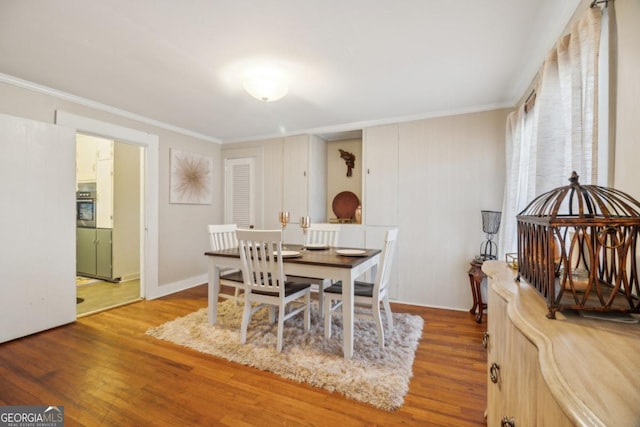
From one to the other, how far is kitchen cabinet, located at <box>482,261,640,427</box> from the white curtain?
0.73m

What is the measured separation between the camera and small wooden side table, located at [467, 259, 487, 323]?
2.88 m

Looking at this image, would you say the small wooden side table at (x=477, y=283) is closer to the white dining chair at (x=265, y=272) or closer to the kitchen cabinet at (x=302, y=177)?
the white dining chair at (x=265, y=272)

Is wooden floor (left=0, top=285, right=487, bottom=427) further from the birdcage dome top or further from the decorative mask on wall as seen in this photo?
the decorative mask on wall

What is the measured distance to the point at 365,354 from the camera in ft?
7.25

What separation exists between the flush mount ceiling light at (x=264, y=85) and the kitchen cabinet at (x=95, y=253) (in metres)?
3.87

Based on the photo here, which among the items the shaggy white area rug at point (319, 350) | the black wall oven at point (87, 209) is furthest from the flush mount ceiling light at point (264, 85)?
the black wall oven at point (87, 209)

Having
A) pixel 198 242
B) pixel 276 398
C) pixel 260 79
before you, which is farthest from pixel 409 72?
pixel 198 242

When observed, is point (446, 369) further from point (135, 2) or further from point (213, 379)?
point (135, 2)

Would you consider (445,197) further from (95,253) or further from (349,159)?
(95,253)

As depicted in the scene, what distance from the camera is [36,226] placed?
265cm

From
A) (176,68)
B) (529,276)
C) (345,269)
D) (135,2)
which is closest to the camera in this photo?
(529,276)

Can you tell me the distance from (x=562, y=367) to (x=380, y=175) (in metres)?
3.29

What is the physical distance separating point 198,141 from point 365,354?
394 centimetres

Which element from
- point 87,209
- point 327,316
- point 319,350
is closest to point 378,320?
point 327,316
